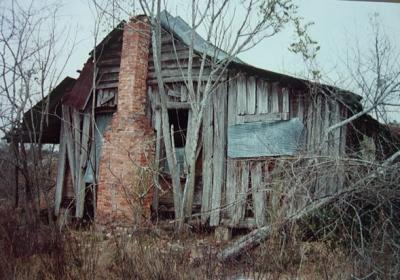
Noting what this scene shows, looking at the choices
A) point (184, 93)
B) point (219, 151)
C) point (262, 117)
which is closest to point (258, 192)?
point (219, 151)

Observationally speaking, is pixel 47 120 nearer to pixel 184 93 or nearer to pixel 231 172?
pixel 184 93

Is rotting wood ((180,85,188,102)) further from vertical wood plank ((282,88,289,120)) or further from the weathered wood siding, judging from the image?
vertical wood plank ((282,88,289,120))

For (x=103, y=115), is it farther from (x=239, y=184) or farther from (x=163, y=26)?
(x=239, y=184)

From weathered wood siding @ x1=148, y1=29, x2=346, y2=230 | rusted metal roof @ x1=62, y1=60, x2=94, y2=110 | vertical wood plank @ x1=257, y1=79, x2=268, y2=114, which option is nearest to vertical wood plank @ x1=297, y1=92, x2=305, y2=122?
weathered wood siding @ x1=148, y1=29, x2=346, y2=230

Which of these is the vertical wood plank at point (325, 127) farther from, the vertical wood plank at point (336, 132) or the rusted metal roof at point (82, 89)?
the rusted metal roof at point (82, 89)

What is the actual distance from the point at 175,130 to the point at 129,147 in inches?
14.3

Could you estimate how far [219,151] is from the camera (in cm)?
348

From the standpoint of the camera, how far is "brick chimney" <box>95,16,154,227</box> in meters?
3.24

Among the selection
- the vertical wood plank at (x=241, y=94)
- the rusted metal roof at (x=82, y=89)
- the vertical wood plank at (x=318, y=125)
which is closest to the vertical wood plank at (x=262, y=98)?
the vertical wood plank at (x=241, y=94)

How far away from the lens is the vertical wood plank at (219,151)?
3.31 m

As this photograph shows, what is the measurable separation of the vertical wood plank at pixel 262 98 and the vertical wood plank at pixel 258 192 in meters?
0.41

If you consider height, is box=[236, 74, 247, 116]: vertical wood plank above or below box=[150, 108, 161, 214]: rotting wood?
above

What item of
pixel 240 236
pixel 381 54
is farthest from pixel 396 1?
pixel 240 236

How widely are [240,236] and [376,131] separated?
114 centimetres
